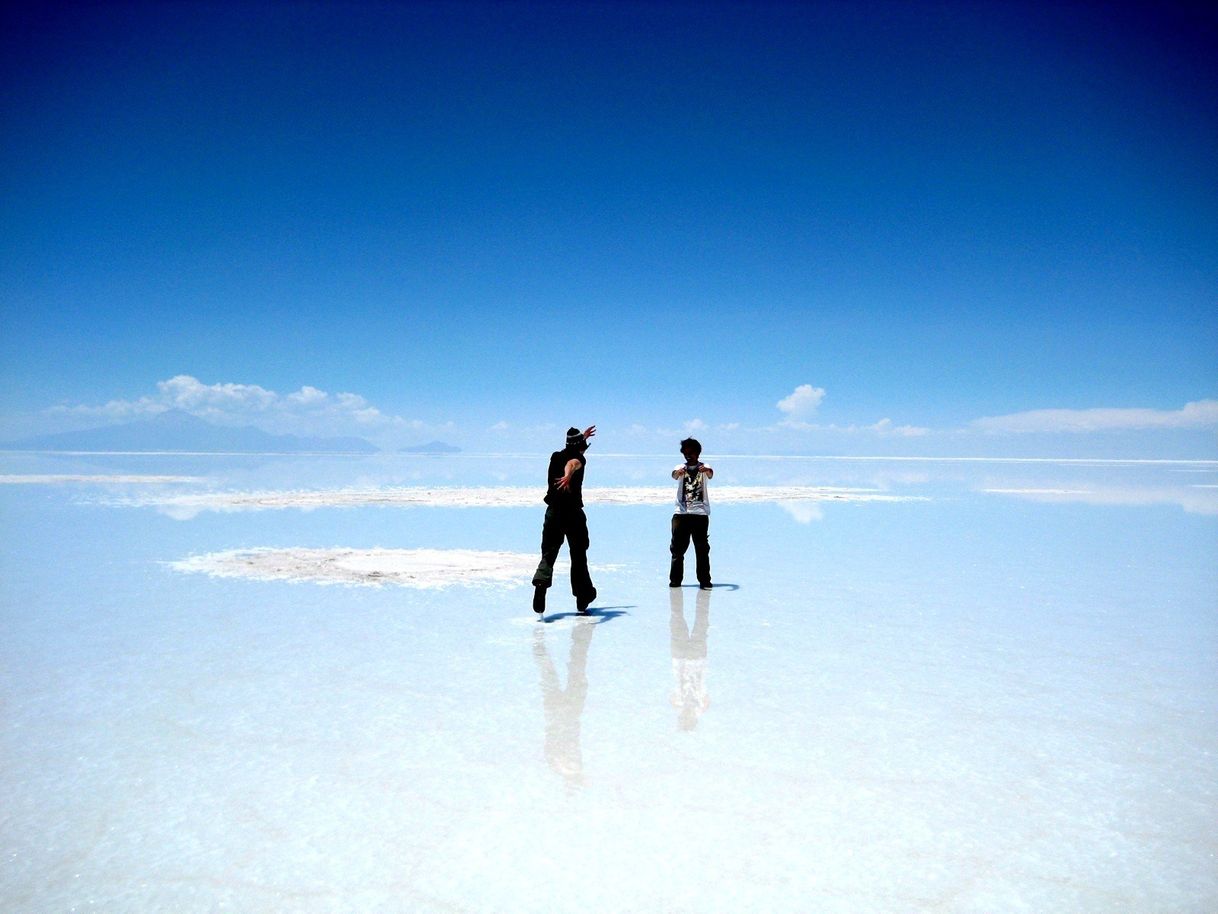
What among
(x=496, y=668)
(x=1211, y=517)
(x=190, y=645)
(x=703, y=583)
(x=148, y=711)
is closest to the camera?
(x=148, y=711)

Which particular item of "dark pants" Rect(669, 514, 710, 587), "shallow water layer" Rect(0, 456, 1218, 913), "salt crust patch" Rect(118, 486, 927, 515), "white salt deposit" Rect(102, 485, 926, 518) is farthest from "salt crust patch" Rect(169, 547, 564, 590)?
"salt crust patch" Rect(118, 486, 927, 515)

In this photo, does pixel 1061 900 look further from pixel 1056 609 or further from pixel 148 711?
pixel 1056 609

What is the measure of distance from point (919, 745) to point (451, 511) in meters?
19.3

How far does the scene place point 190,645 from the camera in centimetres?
788

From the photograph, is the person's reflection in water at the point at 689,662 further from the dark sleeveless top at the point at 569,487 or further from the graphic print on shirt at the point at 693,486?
the dark sleeveless top at the point at 569,487

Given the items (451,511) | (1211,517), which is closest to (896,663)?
(451,511)

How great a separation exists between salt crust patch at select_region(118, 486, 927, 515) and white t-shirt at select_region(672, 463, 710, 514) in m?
15.4

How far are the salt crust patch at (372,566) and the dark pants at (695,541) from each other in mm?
2457

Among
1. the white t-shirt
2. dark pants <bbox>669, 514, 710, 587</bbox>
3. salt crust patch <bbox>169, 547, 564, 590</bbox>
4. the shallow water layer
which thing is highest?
the white t-shirt

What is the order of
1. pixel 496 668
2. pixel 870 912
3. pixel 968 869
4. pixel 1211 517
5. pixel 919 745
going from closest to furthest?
pixel 870 912 → pixel 968 869 → pixel 919 745 → pixel 496 668 → pixel 1211 517

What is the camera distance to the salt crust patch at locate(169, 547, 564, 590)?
11836 mm

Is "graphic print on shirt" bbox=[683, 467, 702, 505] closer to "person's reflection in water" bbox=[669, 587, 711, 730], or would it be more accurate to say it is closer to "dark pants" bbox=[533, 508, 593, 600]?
"person's reflection in water" bbox=[669, 587, 711, 730]

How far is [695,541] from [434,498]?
19.0 m

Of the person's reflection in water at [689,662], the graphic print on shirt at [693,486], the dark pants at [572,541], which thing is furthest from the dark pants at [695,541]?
the dark pants at [572,541]
